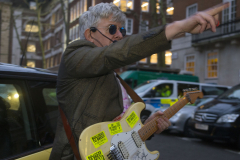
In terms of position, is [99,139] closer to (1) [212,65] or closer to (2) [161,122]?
(2) [161,122]

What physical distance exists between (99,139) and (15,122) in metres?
0.76

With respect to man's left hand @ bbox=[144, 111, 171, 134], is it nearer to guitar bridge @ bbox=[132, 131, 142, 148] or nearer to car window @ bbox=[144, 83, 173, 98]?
guitar bridge @ bbox=[132, 131, 142, 148]

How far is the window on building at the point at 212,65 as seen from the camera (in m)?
17.8

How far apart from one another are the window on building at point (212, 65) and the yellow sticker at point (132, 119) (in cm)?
1726

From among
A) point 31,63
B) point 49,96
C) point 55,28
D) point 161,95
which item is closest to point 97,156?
point 49,96

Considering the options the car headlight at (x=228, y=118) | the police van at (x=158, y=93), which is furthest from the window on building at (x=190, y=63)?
the car headlight at (x=228, y=118)

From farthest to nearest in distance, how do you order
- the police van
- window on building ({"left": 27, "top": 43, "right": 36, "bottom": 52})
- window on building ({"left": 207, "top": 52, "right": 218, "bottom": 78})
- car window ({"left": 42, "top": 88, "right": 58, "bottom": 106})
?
window on building ({"left": 27, "top": 43, "right": 36, "bottom": 52}) → window on building ({"left": 207, "top": 52, "right": 218, "bottom": 78}) → the police van → car window ({"left": 42, "top": 88, "right": 58, "bottom": 106})

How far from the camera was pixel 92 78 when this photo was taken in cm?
150

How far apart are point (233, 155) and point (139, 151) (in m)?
4.30


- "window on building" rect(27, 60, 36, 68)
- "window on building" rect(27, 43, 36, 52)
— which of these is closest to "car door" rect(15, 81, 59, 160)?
"window on building" rect(27, 60, 36, 68)

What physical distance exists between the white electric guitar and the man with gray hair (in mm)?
61

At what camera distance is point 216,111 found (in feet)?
21.2

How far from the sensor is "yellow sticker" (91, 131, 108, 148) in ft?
4.92

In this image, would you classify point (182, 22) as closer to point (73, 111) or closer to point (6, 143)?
point (73, 111)
